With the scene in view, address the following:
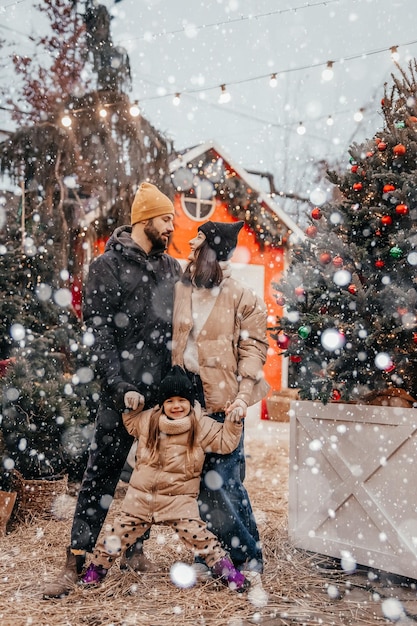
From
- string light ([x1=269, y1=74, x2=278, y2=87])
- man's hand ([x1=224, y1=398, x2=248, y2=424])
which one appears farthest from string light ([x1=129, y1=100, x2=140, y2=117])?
man's hand ([x1=224, y1=398, x2=248, y2=424])

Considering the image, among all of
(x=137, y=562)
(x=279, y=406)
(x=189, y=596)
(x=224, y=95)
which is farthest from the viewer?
(x=279, y=406)

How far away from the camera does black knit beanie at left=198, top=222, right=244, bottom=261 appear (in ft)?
11.0

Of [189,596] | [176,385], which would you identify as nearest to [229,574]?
[189,596]

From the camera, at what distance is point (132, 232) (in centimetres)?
360

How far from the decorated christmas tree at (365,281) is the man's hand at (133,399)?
1125mm

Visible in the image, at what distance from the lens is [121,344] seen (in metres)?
3.40

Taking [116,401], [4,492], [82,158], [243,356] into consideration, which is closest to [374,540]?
[243,356]

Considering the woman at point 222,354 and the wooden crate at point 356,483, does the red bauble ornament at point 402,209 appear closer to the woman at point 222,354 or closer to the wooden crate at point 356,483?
the woman at point 222,354

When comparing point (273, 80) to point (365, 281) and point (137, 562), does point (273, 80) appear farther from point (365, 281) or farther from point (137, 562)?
point (137, 562)

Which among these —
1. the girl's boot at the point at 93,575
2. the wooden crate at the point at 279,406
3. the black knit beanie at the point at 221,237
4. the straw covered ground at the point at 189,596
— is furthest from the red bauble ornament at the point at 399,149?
the wooden crate at the point at 279,406

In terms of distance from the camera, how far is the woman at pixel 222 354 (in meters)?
3.27

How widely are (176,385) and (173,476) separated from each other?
17.5 inches

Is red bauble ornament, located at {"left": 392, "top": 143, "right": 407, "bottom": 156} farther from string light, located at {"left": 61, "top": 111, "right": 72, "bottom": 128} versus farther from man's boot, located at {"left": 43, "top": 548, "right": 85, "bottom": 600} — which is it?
string light, located at {"left": 61, "top": 111, "right": 72, "bottom": 128}

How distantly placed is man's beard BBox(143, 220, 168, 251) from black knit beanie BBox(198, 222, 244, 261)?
0.83 ft
